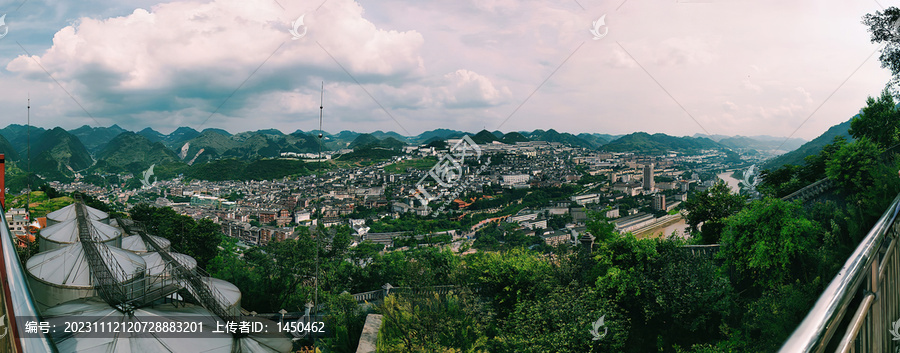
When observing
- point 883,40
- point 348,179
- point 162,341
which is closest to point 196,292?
point 162,341

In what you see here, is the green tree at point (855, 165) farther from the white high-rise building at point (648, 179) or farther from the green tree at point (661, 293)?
the white high-rise building at point (648, 179)

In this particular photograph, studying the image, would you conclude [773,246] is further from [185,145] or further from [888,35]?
[185,145]

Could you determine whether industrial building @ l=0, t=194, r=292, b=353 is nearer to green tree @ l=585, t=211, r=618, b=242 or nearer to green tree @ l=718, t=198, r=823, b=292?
green tree @ l=585, t=211, r=618, b=242

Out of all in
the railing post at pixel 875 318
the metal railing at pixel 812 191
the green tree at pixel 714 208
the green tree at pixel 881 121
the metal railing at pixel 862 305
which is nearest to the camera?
the metal railing at pixel 862 305

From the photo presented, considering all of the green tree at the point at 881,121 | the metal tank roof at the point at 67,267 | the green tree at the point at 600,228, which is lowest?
the metal tank roof at the point at 67,267

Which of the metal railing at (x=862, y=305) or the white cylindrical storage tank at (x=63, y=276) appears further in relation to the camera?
the white cylindrical storage tank at (x=63, y=276)

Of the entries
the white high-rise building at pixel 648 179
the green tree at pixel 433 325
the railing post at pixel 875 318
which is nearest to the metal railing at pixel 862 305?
the railing post at pixel 875 318

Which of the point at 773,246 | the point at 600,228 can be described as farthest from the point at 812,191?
the point at 600,228
